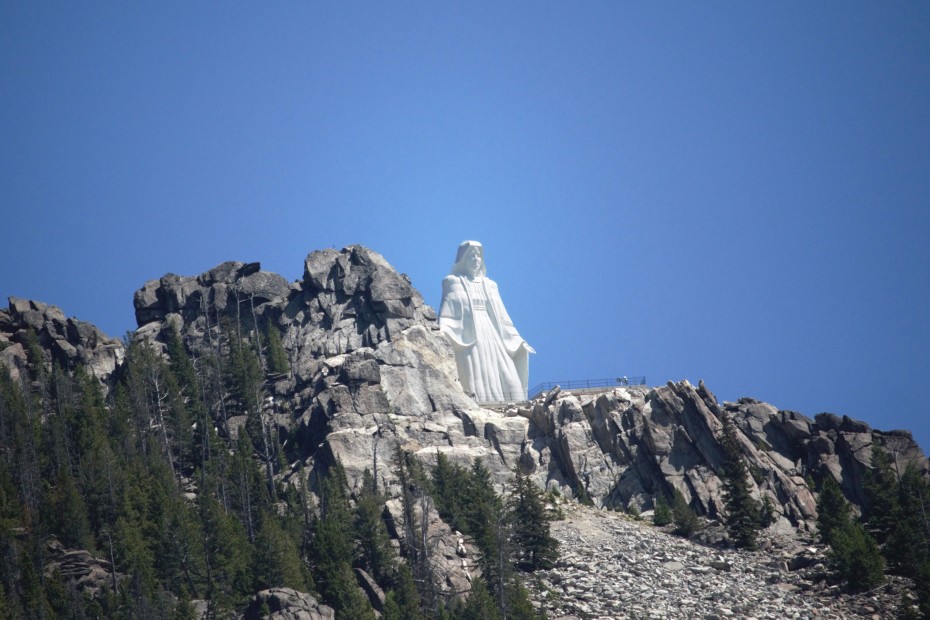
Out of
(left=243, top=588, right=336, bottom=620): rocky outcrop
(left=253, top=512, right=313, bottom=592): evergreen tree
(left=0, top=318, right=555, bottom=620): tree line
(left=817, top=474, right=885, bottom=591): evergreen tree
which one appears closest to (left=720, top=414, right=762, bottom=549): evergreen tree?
(left=817, top=474, right=885, bottom=591): evergreen tree

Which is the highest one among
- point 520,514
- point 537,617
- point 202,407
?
point 202,407

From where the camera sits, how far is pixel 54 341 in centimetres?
9725

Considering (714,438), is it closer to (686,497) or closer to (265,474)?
(686,497)

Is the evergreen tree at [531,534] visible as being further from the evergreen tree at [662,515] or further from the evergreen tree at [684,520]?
the evergreen tree at [684,520]

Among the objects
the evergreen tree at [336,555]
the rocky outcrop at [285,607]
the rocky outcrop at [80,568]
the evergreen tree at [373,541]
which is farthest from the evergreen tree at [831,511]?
the rocky outcrop at [80,568]

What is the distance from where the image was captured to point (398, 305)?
9075cm

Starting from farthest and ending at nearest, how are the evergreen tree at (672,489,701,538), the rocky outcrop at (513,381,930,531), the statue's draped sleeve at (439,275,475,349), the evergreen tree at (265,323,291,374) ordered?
the statue's draped sleeve at (439,275,475,349)
the evergreen tree at (265,323,291,374)
the rocky outcrop at (513,381,930,531)
the evergreen tree at (672,489,701,538)

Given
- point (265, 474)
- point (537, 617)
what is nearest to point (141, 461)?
point (265, 474)

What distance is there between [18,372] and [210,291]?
623 inches

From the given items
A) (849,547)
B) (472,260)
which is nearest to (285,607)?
(849,547)

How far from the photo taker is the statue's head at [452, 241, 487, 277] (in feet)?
308

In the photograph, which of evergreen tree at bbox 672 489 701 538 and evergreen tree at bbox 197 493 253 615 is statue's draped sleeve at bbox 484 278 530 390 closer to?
evergreen tree at bbox 672 489 701 538

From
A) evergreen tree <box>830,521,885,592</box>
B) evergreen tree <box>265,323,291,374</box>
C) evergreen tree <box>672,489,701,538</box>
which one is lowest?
evergreen tree <box>830,521,885,592</box>

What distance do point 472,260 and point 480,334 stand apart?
6.12 m
